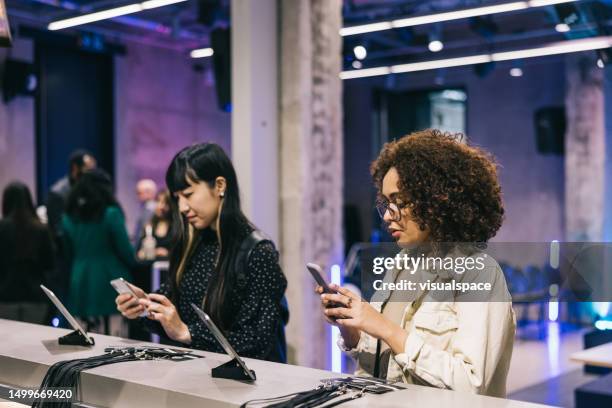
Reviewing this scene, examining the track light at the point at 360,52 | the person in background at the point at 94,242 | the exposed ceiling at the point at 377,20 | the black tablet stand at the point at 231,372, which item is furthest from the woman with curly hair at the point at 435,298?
the track light at the point at 360,52

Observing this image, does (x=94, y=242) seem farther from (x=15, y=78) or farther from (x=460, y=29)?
(x=460, y=29)

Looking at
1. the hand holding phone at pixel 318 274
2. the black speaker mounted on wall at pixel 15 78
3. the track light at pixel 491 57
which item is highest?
the track light at pixel 491 57

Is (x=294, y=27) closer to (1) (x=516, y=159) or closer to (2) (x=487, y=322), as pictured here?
(2) (x=487, y=322)

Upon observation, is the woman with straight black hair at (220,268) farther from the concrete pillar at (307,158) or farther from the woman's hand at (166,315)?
the concrete pillar at (307,158)

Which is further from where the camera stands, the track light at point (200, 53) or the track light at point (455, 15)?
the track light at point (200, 53)

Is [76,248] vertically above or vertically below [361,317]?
below

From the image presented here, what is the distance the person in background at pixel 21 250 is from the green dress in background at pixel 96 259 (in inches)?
18.6

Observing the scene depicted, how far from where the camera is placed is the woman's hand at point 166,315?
215 centimetres

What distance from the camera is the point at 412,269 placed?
1.71 meters

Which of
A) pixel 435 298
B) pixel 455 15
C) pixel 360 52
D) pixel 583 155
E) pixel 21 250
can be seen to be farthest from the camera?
pixel 583 155

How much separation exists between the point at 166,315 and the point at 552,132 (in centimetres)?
894

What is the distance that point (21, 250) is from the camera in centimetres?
457

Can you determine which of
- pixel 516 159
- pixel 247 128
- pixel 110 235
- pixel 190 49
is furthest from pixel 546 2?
pixel 190 49

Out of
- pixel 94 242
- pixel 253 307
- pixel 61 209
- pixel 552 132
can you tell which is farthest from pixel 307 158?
pixel 552 132
